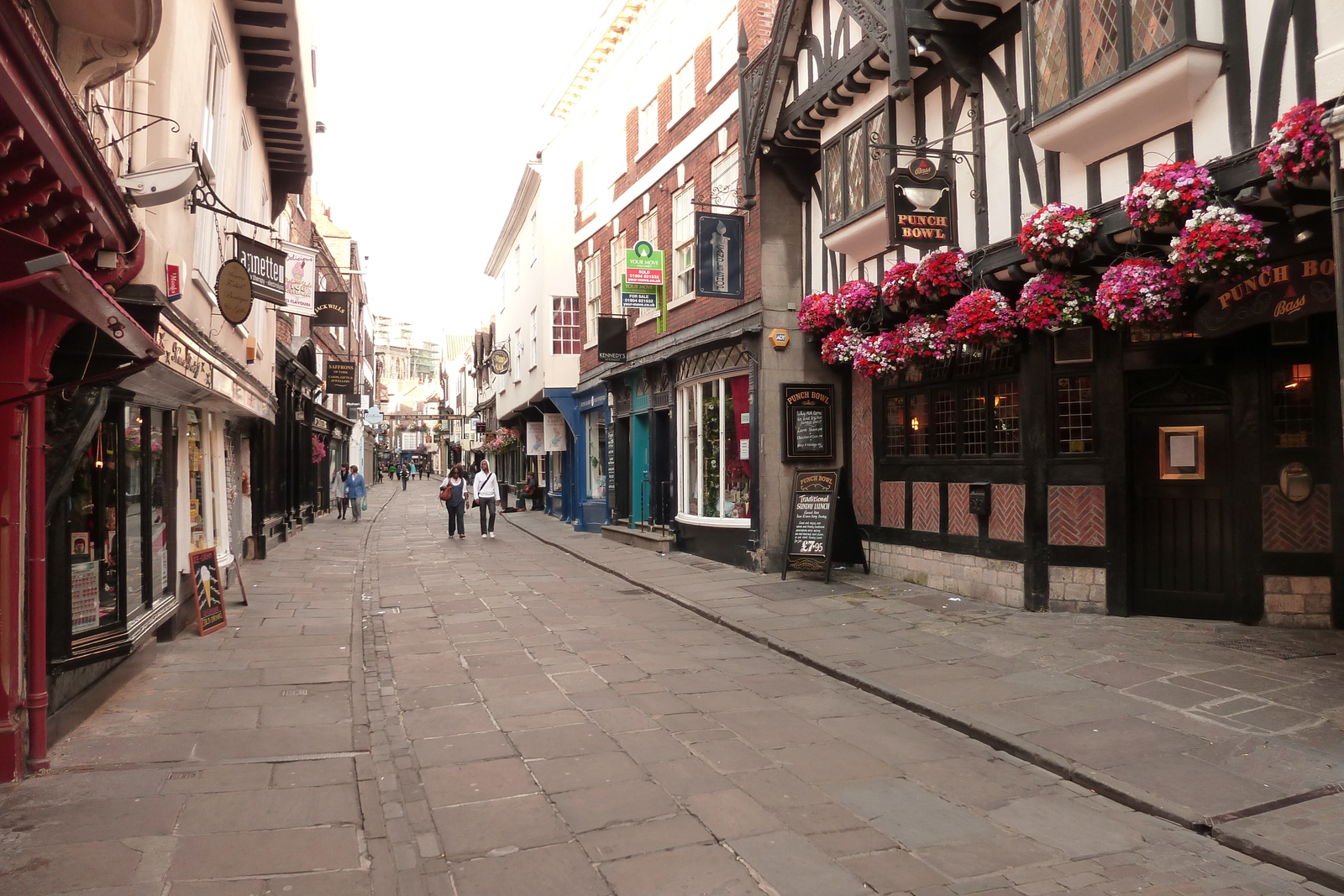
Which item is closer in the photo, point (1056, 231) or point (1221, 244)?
point (1221, 244)

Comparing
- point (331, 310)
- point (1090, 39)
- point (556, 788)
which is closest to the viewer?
point (556, 788)

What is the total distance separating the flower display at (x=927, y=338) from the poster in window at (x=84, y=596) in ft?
27.2

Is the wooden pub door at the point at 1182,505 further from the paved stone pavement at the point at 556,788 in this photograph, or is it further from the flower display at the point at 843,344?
the flower display at the point at 843,344

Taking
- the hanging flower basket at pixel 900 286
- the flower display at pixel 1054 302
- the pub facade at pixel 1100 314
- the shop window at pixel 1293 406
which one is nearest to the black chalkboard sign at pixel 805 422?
the pub facade at pixel 1100 314

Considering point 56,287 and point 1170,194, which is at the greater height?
point 1170,194

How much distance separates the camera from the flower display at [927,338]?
32.9ft

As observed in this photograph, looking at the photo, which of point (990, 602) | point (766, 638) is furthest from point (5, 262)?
point (990, 602)

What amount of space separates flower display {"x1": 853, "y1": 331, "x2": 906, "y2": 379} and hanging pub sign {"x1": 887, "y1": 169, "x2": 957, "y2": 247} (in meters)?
1.46

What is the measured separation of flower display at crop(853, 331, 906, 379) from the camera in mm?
10781

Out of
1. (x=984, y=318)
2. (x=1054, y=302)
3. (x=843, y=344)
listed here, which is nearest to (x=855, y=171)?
(x=843, y=344)

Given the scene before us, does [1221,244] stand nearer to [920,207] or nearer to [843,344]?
[920,207]

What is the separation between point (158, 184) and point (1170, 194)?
7734 millimetres

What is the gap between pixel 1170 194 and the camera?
6.91 meters

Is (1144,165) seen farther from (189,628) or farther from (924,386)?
(189,628)
